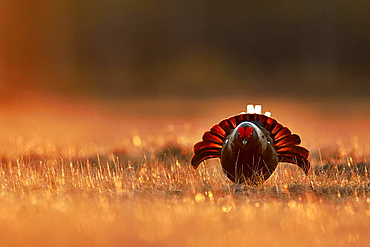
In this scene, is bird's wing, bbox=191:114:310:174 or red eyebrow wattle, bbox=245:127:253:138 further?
bird's wing, bbox=191:114:310:174

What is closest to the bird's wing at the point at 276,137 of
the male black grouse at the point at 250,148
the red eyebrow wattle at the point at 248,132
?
the male black grouse at the point at 250,148

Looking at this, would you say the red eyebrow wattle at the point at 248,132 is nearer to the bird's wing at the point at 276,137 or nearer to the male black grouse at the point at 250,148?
the male black grouse at the point at 250,148

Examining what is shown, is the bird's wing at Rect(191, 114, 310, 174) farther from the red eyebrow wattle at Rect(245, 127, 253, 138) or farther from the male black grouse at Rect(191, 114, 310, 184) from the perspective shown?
the red eyebrow wattle at Rect(245, 127, 253, 138)

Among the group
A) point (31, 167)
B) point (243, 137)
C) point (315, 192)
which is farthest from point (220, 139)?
point (31, 167)

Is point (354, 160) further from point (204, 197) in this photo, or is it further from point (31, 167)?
point (31, 167)

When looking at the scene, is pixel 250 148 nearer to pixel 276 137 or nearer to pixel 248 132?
pixel 248 132

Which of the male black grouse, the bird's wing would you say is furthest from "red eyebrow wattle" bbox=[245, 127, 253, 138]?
the bird's wing

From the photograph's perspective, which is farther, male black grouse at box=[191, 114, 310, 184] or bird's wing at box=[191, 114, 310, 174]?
bird's wing at box=[191, 114, 310, 174]

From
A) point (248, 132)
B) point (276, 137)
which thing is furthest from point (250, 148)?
point (276, 137)
